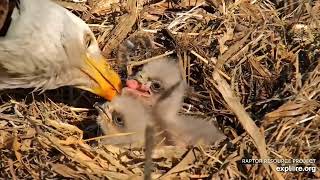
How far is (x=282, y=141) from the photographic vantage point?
2.26 metres

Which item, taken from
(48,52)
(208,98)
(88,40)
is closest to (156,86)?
(208,98)

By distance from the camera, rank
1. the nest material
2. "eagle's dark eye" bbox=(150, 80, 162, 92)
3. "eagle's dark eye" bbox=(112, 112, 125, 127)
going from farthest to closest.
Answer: "eagle's dark eye" bbox=(150, 80, 162, 92), "eagle's dark eye" bbox=(112, 112, 125, 127), the nest material

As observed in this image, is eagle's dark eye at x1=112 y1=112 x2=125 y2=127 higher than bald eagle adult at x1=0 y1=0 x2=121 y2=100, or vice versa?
bald eagle adult at x1=0 y1=0 x2=121 y2=100

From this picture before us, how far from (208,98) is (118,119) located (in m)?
0.36

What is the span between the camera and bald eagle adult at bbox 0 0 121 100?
2342 mm

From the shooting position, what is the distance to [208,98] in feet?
8.36

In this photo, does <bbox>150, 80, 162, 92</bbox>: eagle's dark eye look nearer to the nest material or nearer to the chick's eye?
the nest material

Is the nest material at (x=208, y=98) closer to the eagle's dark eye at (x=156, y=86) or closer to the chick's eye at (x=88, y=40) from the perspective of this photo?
the eagle's dark eye at (x=156, y=86)

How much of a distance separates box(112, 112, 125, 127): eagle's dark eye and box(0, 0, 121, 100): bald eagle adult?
8cm

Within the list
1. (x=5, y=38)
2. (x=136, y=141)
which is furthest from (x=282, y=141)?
(x=5, y=38)

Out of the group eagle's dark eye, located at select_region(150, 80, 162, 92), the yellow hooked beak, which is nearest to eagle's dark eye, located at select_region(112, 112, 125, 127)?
the yellow hooked beak

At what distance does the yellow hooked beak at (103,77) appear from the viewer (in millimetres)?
2527

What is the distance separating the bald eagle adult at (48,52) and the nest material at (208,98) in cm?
16

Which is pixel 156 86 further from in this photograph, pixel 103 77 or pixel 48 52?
pixel 48 52
